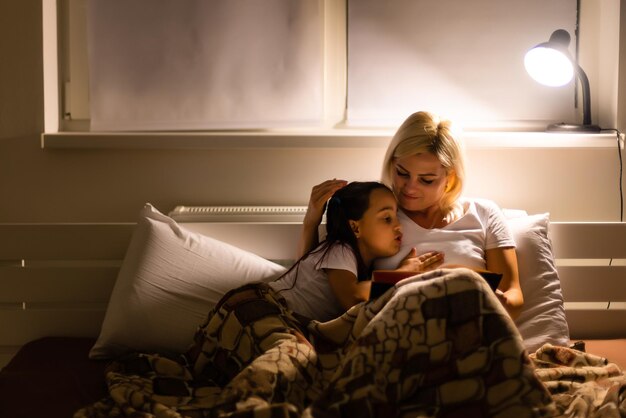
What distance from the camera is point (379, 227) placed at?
2340mm

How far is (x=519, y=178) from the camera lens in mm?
2770

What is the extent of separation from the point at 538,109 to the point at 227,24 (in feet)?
3.51

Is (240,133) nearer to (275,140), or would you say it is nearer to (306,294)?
(275,140)

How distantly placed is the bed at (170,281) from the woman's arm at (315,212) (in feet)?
0.39

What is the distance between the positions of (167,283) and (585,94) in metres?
1.43

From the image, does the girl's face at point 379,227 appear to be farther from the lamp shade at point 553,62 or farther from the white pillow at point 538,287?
the lamp shade at point 553,62

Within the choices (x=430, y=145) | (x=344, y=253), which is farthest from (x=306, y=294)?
(x=430, y=145)

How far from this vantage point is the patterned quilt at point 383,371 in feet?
5.64

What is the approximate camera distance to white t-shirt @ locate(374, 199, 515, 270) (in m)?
2.39

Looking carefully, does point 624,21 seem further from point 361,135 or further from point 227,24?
point 227,24

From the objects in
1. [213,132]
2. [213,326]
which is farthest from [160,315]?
[213,132]

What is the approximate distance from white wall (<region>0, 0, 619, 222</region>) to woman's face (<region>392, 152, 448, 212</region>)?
1.13ft

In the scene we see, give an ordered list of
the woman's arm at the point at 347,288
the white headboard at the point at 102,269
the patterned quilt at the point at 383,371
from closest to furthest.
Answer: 1. the patterned quilt at the point at 383,371
2. the woman's arm at the point at 347,288
3. the white headboard at the point at 102,269

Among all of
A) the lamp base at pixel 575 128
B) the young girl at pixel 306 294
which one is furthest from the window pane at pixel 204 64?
the lamp base at pixel 575 128
